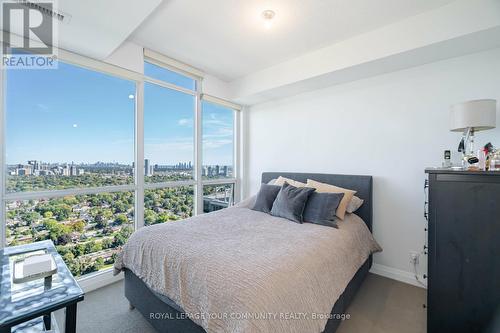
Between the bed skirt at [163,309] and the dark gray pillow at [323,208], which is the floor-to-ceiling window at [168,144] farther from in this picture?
the dark gray pillow at [323,208]

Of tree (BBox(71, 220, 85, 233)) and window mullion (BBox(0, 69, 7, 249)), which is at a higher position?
window mullion (BBox(0, 69, 7, 249))

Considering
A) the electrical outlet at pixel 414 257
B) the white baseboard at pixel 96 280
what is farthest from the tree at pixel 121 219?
the electrical outlet at pixel 414 257

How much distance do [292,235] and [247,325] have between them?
943 millimetres

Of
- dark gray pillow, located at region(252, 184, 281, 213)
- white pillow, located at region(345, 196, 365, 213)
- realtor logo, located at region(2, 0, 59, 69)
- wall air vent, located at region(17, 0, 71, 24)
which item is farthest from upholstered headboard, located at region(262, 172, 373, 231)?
realtor logo, located at region(2, 0, 59, 69)

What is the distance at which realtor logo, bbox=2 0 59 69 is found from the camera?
5.50ft

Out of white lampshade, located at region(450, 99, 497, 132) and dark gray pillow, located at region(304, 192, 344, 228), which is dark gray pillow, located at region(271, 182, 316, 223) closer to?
dark gray pillow, located at region(304, 192, 344, 228)

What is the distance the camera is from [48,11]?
5.56 ft

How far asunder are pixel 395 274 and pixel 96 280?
132 inches

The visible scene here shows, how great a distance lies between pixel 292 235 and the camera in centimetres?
187

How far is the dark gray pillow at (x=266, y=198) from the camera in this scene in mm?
2727


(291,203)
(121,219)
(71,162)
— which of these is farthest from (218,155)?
(71,162)

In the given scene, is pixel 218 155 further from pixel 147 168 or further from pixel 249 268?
pixel 249 268

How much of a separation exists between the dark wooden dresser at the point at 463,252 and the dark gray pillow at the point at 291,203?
109 cm

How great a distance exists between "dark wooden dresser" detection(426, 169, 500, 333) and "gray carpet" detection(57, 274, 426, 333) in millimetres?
316
